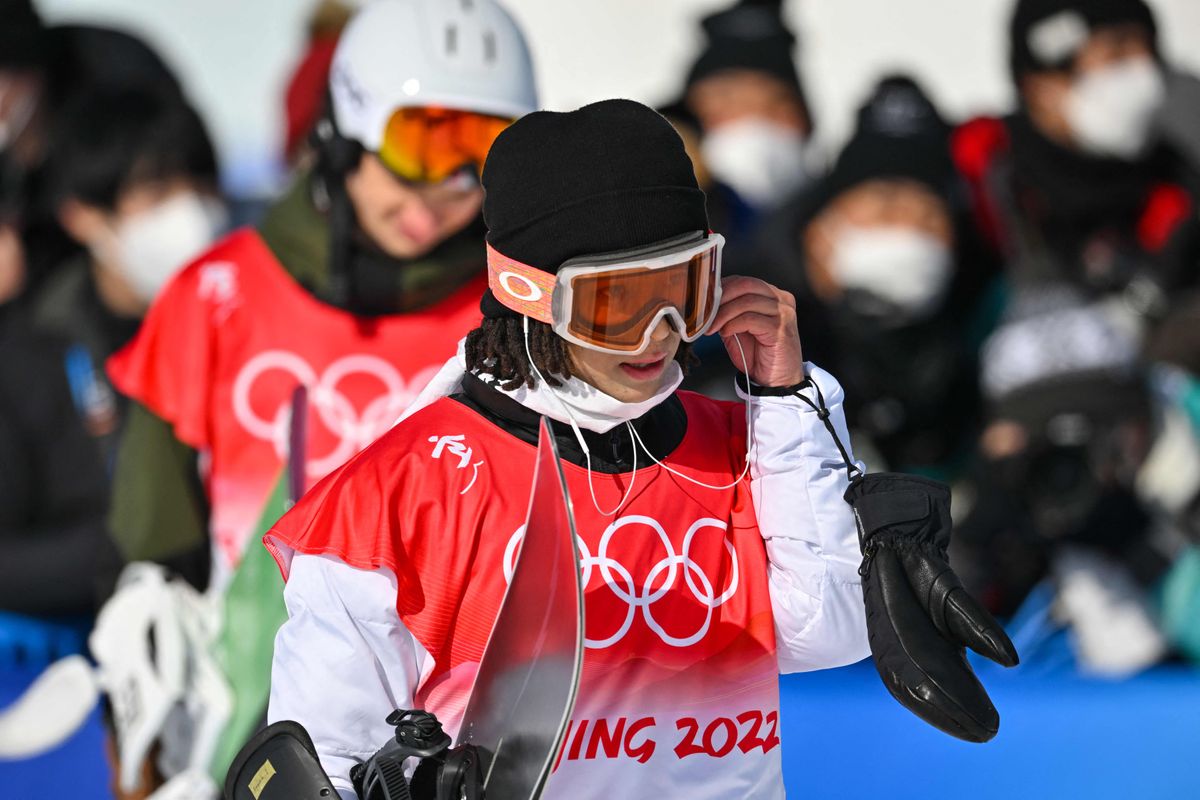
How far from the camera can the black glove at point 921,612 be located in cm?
177

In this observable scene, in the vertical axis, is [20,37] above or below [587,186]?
below

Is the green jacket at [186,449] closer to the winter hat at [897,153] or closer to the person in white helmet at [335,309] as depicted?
the person in white helmet at [335,309]

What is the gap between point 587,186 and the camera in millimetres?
1834

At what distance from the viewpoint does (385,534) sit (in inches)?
72.5

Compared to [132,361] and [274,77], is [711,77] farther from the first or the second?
[132,361]

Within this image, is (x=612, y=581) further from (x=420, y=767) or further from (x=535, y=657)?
(x=420, y=767)

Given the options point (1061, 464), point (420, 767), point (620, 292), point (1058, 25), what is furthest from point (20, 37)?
point (420, 767)

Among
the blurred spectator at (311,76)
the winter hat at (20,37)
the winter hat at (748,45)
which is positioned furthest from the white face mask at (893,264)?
the winter hat at (20,37)

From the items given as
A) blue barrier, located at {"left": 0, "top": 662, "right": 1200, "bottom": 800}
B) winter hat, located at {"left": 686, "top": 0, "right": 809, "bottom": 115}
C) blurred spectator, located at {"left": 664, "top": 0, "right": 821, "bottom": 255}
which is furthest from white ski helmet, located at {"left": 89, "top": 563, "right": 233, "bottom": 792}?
winter hat, located at {"left": 686, "top": 0, "right": 809, "bottom": 115}

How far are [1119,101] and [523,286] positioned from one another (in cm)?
393

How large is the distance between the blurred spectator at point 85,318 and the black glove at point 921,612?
3021 millimetres

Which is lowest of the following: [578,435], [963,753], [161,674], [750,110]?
[963,753]

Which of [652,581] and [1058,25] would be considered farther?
[1058,25]

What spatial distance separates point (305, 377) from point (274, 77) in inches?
156
